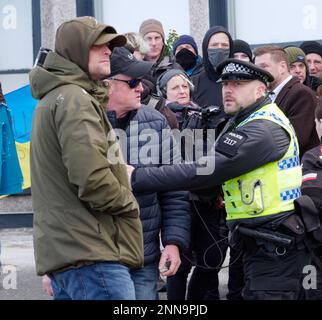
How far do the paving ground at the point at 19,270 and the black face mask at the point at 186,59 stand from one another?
196 cm

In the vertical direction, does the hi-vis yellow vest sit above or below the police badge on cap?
below

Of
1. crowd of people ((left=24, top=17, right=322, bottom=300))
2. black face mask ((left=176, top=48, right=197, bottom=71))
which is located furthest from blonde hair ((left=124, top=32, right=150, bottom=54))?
black face mask ((left=176, top=48, right=197, bottom=71))

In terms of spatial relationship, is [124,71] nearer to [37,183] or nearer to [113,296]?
[37,183]

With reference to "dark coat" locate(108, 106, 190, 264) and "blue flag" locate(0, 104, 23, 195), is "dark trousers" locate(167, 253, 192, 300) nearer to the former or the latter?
"dark coat" locate(108, 106, 190, 264)

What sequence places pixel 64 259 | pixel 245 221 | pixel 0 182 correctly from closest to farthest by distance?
pixel 64 259, pixel 245 221, pixel 0 182

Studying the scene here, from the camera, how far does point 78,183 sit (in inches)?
154

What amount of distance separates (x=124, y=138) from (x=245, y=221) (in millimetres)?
829

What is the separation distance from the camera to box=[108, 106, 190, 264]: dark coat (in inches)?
196

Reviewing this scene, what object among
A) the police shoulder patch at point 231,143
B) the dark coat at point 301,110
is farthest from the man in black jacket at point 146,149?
the dark coat at point 301,110

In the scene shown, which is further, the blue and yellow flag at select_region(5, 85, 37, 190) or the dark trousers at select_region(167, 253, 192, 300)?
the blue and yellow flag at select_region(5, 85, 37, 190)

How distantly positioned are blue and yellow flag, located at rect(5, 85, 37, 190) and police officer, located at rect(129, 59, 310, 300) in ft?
15.6

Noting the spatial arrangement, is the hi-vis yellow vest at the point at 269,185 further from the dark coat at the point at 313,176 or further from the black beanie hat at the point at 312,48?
the black beanie hat at the point at 312,48

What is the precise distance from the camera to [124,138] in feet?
16.3
